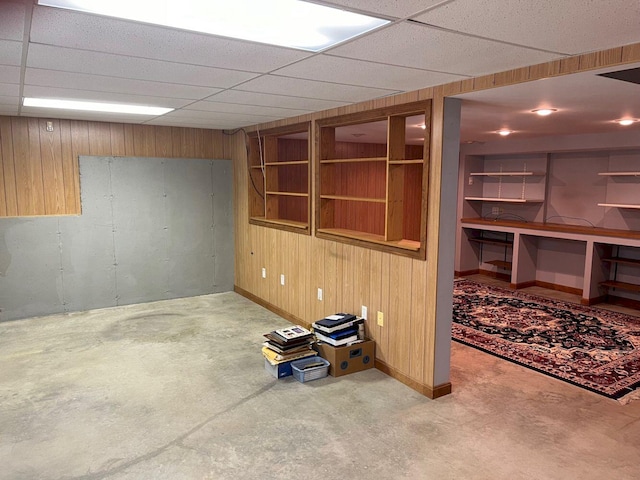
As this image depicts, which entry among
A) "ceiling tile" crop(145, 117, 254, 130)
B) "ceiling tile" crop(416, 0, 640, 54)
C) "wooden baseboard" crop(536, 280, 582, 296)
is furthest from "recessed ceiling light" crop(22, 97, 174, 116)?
"wooden baseboard" crop(536, 280, 582, 296)

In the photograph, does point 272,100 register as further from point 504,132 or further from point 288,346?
point 504,132

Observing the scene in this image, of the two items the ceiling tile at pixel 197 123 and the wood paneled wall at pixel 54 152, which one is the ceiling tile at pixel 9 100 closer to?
the wood paneled wall at pixel 54 152

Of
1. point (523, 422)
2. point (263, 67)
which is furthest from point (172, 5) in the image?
point (523, 422)

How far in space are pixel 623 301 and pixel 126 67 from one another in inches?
259

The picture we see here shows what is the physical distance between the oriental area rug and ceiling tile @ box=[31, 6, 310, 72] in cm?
341


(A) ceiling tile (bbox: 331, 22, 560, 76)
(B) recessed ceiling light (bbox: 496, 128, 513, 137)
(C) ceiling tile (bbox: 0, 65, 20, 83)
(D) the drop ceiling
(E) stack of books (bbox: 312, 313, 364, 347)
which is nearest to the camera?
(D) the drop ceiling

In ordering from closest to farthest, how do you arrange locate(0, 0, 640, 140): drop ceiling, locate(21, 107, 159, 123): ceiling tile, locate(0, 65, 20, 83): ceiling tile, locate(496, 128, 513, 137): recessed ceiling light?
locate(0, 0, 640, 140): drop ceiling
locate(0, 65, 20, 83): ceiling tile
locate(21, 107, 159, 123): ceiling tile
locate(496, 128, 513, 137): recessed ceiling light

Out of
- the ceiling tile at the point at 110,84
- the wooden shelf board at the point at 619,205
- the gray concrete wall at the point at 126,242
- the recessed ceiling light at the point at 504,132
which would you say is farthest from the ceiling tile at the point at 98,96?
the wooden shelf board at the point at 619,205

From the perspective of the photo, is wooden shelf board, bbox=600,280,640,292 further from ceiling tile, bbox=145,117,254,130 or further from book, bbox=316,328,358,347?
ceiling tile, bbox=145,117,254,130

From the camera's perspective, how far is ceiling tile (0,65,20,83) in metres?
2.71

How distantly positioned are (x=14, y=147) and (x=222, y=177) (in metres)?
2.43

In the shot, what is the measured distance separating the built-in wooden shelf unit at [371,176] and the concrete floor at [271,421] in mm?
1229

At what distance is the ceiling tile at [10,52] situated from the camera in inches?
86.4

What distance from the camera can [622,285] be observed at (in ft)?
19.7
